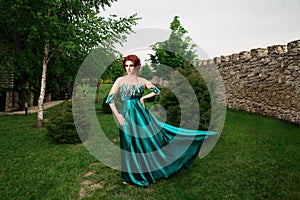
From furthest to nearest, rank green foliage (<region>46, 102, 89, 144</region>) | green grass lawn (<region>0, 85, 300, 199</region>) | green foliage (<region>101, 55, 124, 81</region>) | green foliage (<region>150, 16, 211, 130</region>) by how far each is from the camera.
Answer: green foliage (<region>101, 55, 124, 81</region>) → green foliage (<region>46, 102, 89, 144</region>) → green foliage (<region>150, 16, 211, 130</region>) → green grass lawn (<region>0, 85, 300, 199</region>)

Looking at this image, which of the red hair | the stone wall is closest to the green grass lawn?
the red hair

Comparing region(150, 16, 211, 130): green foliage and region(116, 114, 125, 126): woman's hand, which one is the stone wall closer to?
region(150, 16, 211, 130): green foliage

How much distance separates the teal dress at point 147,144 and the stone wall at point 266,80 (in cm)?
739

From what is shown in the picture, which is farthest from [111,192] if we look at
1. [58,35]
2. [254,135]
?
[58,35]

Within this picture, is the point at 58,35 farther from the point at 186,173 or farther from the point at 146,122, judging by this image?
the point at 186,173

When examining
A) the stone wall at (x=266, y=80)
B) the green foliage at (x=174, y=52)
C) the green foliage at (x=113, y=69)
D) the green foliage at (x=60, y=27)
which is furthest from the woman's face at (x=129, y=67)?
the stone wall at (x=266, y=80)

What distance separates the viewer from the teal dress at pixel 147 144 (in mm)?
4035

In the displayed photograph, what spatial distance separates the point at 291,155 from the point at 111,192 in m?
4.76

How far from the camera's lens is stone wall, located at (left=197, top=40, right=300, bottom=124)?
375 inches

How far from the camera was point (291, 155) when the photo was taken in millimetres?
5859

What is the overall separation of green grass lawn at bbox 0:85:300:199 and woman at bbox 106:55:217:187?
10.6 inches

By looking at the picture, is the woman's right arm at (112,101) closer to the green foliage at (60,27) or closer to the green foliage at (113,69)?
the green foliage at (60,27)

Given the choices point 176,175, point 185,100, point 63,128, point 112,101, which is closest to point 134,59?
point 112,101

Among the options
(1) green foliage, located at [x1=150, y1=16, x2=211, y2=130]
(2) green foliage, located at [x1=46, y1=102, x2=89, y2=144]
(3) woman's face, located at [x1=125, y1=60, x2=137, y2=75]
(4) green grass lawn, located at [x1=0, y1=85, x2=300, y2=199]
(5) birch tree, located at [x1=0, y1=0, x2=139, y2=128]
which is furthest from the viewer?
(5) birch tree, located at [x1=0, y1=0, x2=139, y2=128]
